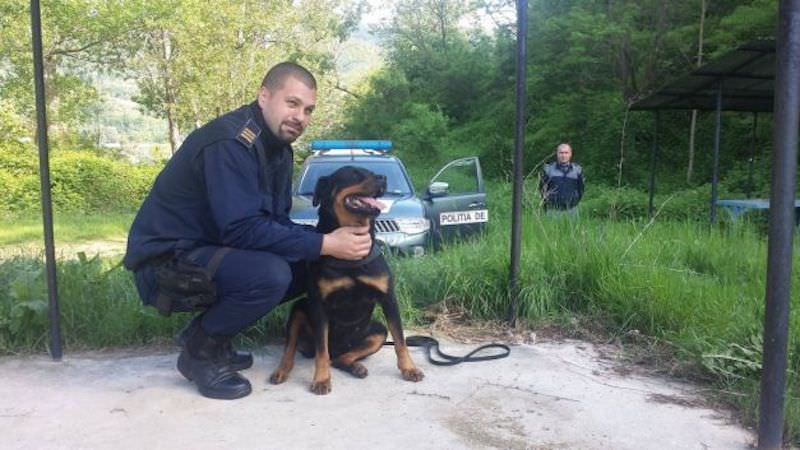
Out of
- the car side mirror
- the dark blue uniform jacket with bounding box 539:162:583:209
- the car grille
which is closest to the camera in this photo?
the car grille

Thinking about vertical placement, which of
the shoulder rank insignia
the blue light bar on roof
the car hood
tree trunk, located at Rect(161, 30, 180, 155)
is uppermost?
tree trunk, located at Rect(161, 30, 180, 155)

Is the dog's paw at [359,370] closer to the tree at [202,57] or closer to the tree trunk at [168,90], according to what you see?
the tree at [202,57]

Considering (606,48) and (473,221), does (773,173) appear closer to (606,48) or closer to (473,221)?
(473,221)

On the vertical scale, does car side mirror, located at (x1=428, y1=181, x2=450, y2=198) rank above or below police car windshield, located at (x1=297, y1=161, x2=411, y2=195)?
below

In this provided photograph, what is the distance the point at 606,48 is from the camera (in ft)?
56.9

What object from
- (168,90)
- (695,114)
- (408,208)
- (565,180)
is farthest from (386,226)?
(168,90)

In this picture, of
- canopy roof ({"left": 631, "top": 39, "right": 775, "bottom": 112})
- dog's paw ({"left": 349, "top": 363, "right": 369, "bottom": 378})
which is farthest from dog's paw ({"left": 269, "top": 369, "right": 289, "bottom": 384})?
canopy roof ({"left": 631, "top": 39, "right": 775, "bottom": 112})

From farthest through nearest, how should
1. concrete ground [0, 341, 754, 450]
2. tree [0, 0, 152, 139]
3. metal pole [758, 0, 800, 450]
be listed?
tree [0, 0, 152, 139] → concrete ground [0, 341, 754, 450] → metal pole [758, 0, 800, 450]

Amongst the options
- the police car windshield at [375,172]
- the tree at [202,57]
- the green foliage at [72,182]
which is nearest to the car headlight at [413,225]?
the police car windshield at [375,172]

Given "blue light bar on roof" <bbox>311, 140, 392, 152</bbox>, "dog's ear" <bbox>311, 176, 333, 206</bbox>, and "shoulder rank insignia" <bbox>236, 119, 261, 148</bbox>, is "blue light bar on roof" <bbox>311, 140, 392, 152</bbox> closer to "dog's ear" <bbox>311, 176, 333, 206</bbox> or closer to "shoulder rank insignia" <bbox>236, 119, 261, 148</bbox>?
"dog's ear" <bbox>311, 176, 333, 206</bbox>

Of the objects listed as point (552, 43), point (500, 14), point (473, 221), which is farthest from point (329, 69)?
point (473, 221)

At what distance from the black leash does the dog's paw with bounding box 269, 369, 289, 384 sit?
776mm

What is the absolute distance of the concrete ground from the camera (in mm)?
2465

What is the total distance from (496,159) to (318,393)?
783 inches
